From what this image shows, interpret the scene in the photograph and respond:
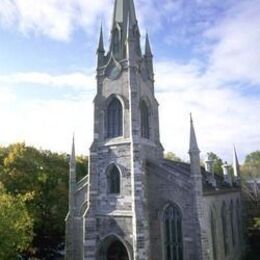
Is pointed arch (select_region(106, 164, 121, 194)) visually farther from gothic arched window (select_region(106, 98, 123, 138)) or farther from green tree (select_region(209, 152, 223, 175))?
green tree (select_region(209, 152, 223, 175))

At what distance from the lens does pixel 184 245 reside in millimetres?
21406

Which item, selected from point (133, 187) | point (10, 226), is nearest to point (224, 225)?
point (133, 187)

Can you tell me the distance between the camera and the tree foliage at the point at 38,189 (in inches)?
1202

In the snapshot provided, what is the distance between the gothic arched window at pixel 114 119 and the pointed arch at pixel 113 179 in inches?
102

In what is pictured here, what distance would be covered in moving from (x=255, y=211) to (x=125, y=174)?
2239 cm

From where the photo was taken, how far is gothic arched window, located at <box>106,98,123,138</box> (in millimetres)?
24547

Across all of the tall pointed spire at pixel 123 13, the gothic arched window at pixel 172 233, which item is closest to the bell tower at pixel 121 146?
the tall pointed spire at pixel 123 13

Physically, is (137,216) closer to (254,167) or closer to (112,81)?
(112,81)

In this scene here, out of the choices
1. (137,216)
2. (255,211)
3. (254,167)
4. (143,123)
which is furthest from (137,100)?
(254,167)

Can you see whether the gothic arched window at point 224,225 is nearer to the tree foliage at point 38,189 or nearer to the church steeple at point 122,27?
the tree foliage at point 38,189

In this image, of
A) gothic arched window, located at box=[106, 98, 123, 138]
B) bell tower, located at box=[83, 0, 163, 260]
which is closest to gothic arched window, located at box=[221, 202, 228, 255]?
bell tower, located at box=[83, 0, 163, 260]

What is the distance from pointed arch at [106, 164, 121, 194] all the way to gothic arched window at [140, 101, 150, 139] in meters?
3.57

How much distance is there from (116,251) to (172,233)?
4.41 m

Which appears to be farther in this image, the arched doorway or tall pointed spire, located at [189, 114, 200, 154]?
the arched doorway
